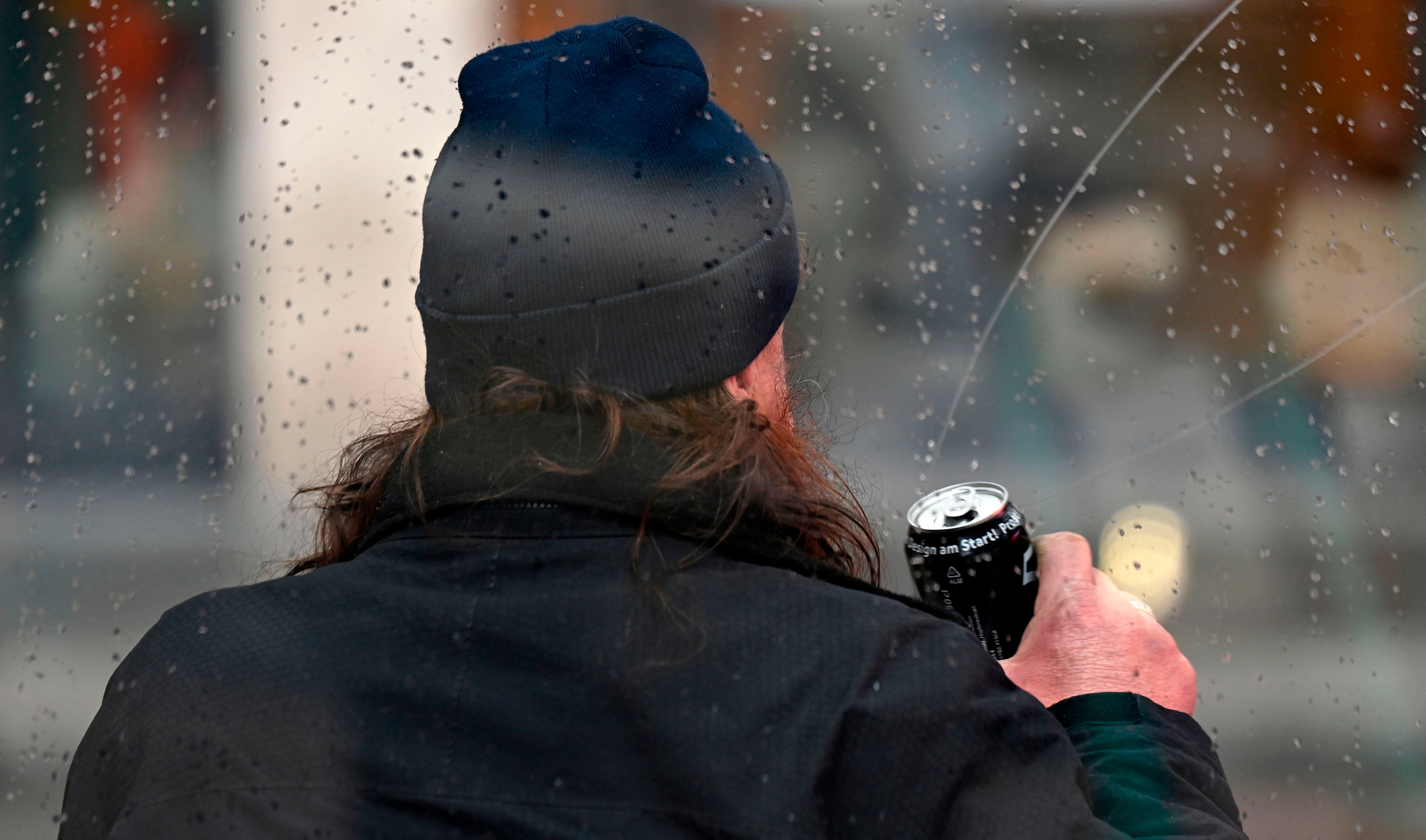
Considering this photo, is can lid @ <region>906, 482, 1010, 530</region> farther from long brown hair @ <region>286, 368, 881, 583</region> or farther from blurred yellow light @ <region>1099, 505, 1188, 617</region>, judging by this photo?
blurred yellow light @ <region>1099, 505, 1188, 617</region>

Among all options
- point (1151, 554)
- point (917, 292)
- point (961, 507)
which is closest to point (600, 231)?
point (961, 507)

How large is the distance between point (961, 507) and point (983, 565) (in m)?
0.05

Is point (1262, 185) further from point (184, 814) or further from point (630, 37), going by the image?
point (184, 814)

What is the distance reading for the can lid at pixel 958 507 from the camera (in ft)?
2.74

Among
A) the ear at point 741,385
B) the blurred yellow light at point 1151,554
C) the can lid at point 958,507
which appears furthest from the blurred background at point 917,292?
the ear at point 741,385

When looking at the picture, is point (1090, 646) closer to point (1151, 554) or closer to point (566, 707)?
point (566, 707)

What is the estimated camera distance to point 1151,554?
1.57m

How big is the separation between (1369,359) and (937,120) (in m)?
0.66

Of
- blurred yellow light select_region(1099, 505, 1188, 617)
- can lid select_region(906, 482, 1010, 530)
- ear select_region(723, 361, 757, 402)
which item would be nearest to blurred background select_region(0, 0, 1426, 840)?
blurred yellow light select_region(1099, 505, 1188, 617)

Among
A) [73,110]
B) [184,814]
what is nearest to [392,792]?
[184,814]

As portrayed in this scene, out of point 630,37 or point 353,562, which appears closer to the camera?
point 353,562

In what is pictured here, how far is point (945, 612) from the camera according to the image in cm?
70

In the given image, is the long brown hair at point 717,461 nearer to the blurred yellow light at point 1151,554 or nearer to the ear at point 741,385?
the ear at point 741,385

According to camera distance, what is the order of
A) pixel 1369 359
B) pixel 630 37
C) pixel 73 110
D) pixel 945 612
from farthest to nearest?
pixel 1369 359, pixel 73 110, pixel 630 37, pixel 945 612
